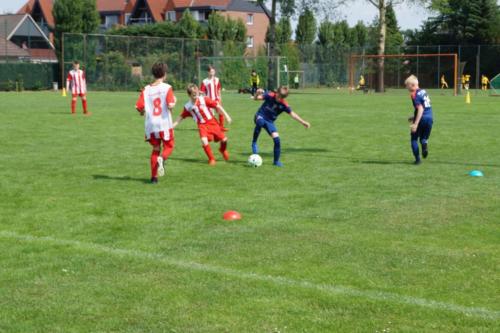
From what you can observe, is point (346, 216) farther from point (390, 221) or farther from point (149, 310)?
point (149, 310)

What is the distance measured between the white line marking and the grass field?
2 cm

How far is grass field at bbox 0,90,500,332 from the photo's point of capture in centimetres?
539

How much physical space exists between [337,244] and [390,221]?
1338 millimetres

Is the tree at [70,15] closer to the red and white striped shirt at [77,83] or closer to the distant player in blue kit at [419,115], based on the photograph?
the red and white striped shirt at [77,83]

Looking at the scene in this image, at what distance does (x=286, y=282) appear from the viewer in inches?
242

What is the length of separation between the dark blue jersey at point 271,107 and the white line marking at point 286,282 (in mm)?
6720

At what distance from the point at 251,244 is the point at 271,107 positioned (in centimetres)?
656

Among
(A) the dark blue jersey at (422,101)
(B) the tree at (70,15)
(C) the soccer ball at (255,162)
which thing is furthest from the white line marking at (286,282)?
(B) the tree at (70,15)

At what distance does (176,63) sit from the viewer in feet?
175

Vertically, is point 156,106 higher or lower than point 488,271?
higher

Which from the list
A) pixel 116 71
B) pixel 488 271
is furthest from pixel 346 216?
pixel 116 71

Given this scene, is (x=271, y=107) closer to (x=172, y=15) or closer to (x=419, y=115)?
(x=419, y=115)

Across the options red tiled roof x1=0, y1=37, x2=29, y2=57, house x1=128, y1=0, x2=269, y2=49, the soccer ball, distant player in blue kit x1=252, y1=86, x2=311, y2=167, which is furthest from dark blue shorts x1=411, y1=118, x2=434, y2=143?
house x1=128, y1=0, x2=269, y2=49

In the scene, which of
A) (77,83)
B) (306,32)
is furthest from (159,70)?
(306,32)
